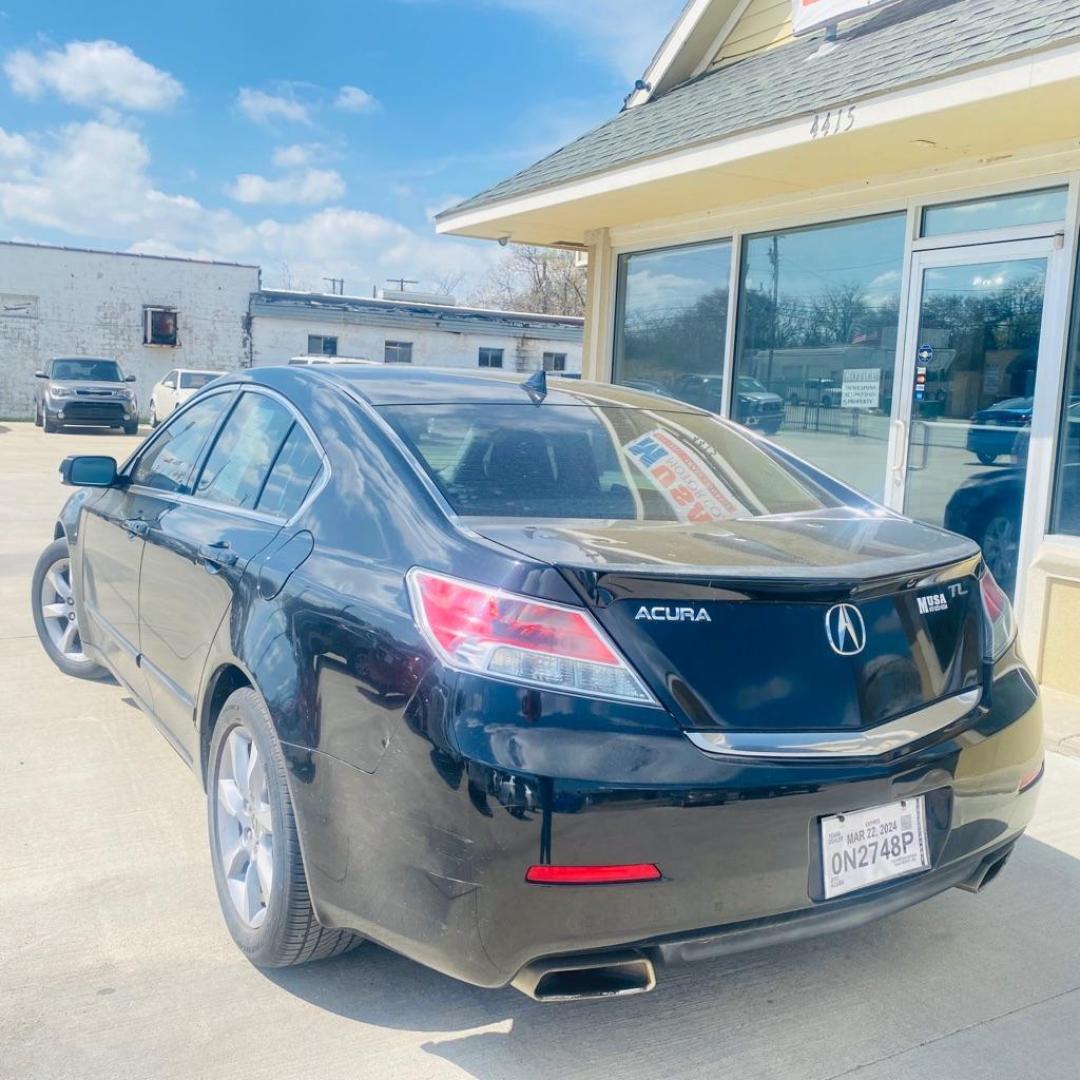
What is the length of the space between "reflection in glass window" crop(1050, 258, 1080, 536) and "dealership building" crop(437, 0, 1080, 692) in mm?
10

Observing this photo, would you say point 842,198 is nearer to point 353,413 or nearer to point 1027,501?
point 1027,501

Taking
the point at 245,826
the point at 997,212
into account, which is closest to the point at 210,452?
the point at 245,826

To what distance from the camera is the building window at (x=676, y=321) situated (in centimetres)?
821

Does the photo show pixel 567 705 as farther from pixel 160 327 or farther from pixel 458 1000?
pixel 160 327

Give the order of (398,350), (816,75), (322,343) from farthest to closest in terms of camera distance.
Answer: (398,350) < (322,343) < (816,75)

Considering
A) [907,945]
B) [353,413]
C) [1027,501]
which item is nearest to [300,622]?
[353,413]

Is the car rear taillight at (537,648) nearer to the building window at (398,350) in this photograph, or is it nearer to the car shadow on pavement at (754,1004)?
the car shadow on pavement at (754,1004)

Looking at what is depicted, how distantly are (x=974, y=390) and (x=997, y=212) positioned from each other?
3.19ft

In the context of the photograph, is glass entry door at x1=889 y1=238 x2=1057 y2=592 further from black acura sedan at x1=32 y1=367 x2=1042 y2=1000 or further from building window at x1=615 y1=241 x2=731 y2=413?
black acura sedan at x1=32 y1=367 x2=1042 y2=1000

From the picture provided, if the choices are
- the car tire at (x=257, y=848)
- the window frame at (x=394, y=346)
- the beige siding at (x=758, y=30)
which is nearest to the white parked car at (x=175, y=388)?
the window frame at (x=394, y=346)

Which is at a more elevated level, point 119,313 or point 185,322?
point 119,313

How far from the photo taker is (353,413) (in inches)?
119

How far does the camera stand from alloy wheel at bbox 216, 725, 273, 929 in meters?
2.81

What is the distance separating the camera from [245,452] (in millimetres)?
3531
